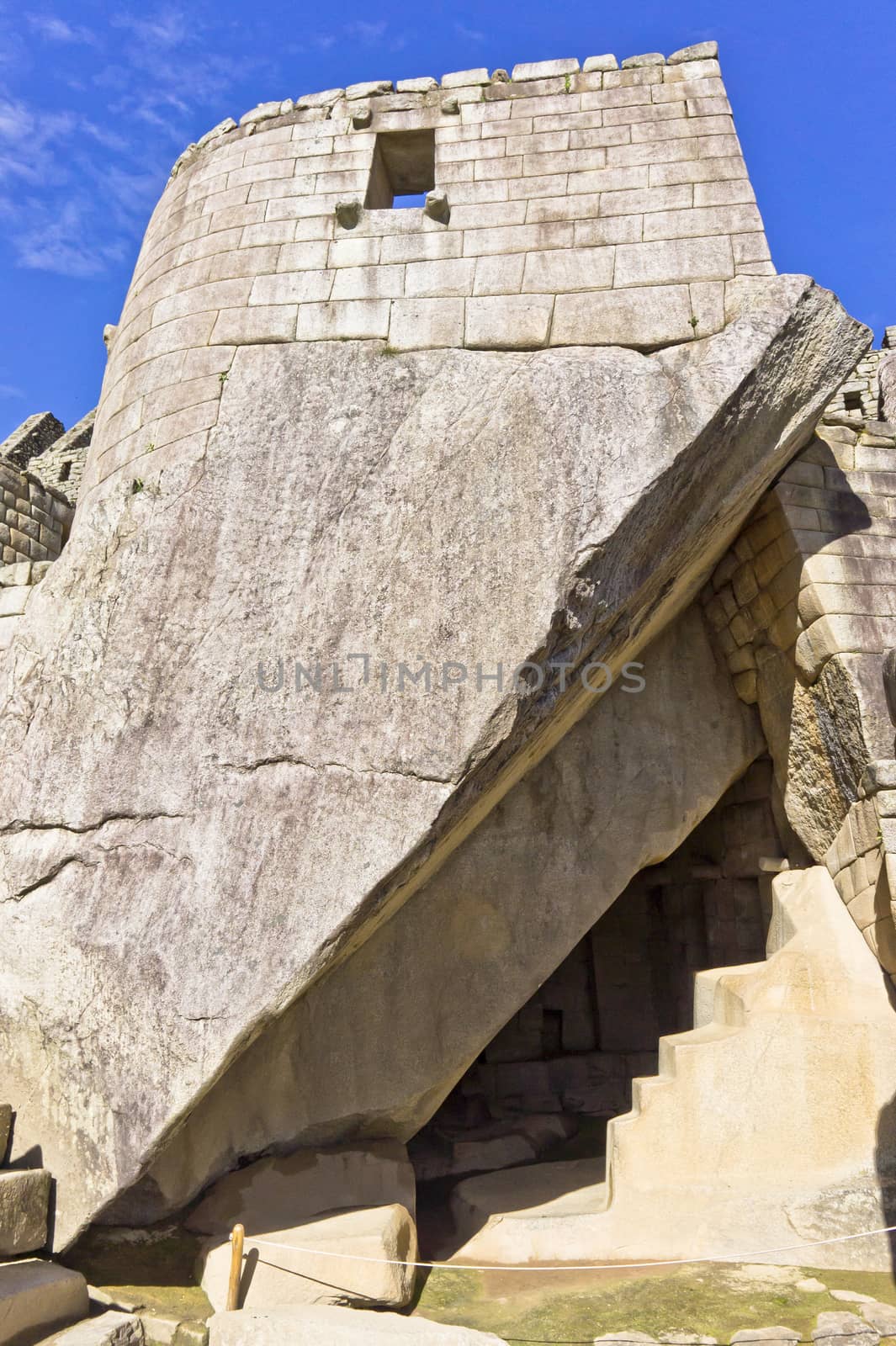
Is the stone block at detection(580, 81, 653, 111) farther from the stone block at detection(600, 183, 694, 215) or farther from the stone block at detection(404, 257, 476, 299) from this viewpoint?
the stone block at detection(404, 257, 476, 299)

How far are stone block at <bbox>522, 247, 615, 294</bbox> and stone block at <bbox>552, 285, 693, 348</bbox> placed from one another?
74 mm

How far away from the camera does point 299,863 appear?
3746mm

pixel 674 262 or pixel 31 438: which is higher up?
pixel 31 438

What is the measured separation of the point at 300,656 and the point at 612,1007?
19.1 ft

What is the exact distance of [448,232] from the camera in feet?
16.5

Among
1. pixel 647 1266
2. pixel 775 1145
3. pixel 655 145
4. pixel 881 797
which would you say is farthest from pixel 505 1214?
pixel 655 145

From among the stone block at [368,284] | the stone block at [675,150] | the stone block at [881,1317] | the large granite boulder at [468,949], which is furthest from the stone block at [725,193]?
the stone block at [881,1317]

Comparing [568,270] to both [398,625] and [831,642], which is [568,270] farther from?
[831,642]

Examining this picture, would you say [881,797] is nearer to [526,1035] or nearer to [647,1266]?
[647,1266]

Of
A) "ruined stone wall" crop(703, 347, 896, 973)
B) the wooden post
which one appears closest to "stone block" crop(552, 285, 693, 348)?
"ruined stone wall" crop(703, 347, 896, 973)

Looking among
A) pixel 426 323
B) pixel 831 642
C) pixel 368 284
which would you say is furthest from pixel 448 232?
pixel 831 642

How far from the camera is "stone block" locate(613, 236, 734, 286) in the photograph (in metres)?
4.75

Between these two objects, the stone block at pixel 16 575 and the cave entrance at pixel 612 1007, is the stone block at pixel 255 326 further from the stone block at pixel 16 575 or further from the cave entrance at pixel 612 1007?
the cave entrance at pixel 612 1007

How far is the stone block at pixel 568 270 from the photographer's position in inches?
189
